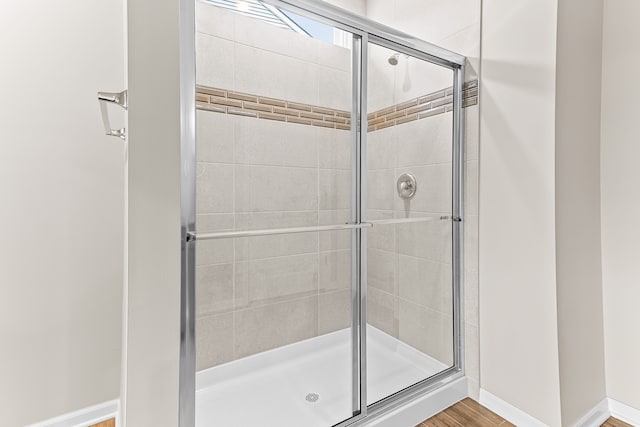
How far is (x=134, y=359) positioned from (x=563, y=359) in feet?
5.09

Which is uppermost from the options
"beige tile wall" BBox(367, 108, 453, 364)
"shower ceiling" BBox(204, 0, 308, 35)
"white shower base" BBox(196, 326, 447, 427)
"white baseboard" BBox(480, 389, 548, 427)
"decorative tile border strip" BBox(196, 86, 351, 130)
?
"shower ceiling" BBox(204, 0, 308, 35)

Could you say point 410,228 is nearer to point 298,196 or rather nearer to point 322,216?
point 322,216

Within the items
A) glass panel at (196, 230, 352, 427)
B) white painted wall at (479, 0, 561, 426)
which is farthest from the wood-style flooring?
glass panel at (196, 230, 352, 427)

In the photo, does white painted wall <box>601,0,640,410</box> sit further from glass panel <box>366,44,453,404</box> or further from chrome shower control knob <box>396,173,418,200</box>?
chrome shower control knob <box>396,173,418,200</box>

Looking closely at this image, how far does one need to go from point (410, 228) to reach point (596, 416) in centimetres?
115

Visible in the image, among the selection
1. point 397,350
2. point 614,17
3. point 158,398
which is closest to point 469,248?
point 397,350

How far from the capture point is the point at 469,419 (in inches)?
55.8

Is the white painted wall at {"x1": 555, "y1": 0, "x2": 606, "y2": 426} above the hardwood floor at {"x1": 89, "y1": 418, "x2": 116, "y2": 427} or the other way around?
above

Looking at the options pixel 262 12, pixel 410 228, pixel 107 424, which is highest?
pixel 262 12

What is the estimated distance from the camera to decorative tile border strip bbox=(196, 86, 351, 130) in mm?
1324

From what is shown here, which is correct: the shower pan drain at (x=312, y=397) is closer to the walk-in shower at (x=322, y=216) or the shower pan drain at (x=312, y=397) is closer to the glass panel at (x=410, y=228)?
the walk-in shower at (x=322, y=216)

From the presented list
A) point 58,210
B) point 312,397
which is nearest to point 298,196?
point 312,397

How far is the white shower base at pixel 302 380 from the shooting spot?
1.27 m

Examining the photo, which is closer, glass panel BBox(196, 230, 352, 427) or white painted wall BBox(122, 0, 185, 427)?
white painted wall BBox(122, 0, 185, 427)
